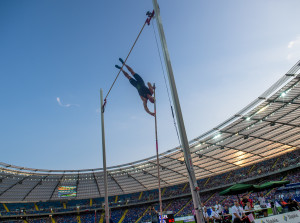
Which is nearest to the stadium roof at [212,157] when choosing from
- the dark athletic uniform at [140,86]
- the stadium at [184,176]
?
the stadium at [184,176]

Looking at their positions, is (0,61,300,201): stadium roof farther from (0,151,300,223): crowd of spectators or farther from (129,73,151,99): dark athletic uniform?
(129,73,151,99): dark athletic uniform

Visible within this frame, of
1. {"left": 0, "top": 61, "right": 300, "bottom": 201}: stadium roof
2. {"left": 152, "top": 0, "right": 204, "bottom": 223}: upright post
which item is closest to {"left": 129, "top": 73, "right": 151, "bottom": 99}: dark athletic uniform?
{"left": 152, "top": 0, "right": 204, "bottom": 223}: upright post

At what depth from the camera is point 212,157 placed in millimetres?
29469

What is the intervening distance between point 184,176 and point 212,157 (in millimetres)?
7962

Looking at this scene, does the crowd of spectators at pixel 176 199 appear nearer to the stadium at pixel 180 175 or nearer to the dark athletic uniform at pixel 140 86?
the stadium at pixel 180 175

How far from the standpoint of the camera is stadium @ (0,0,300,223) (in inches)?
806

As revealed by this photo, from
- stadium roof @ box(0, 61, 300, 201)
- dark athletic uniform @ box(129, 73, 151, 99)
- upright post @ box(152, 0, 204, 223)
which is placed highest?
stadium roof @ box(0, 61, 300, 201)

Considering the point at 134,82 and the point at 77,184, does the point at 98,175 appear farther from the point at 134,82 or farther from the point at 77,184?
the point at 134,82

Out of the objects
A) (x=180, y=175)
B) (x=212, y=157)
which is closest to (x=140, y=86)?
(x=212, y=157)

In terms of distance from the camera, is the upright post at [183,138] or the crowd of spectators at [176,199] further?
the crowd of spectators at [176,199]

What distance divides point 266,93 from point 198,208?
15362mm

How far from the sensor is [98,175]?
3506 centimetres

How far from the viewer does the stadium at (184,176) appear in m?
20.5

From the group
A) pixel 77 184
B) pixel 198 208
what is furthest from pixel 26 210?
pixel 198 208
